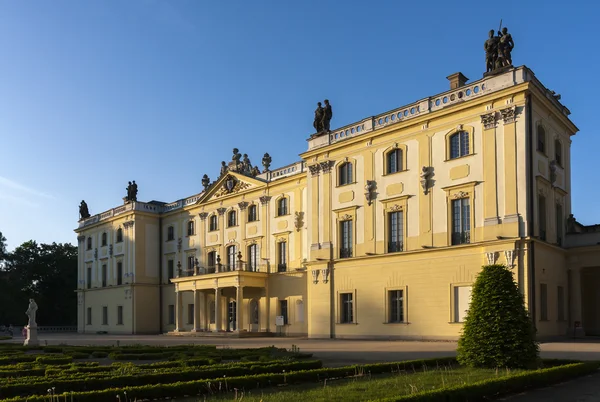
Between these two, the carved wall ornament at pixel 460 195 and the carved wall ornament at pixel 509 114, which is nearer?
the carved wall ornament at pixel 509 114

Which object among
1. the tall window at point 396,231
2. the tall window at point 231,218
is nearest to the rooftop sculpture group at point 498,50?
the tall window at point 396,231

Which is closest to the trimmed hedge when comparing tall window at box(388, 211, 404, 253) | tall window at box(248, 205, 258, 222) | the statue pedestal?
tall window at box(388, 211, 404, 253)

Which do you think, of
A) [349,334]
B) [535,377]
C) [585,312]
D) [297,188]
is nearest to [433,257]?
[349,334]

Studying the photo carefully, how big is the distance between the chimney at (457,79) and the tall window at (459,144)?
15.1 feet

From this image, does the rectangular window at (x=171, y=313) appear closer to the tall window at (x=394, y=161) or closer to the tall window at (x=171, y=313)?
the tall window at (x=171, y=313)

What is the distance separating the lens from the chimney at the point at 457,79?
3450 cm

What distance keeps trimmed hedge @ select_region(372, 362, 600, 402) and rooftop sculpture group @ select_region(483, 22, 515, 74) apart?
1918 cm

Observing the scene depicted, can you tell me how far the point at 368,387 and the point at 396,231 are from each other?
73.0ft

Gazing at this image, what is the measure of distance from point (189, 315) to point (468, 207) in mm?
27749

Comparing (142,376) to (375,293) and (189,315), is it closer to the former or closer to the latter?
(375,293)

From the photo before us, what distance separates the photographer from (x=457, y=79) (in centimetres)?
3453

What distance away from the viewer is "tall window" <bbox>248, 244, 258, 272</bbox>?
4516 cm

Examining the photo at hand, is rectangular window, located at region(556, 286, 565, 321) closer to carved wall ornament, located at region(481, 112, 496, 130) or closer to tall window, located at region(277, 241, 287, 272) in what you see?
carved wall ornament, located at region(481, 112, 496, 130)

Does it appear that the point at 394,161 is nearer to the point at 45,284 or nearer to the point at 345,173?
the point at 345,173
